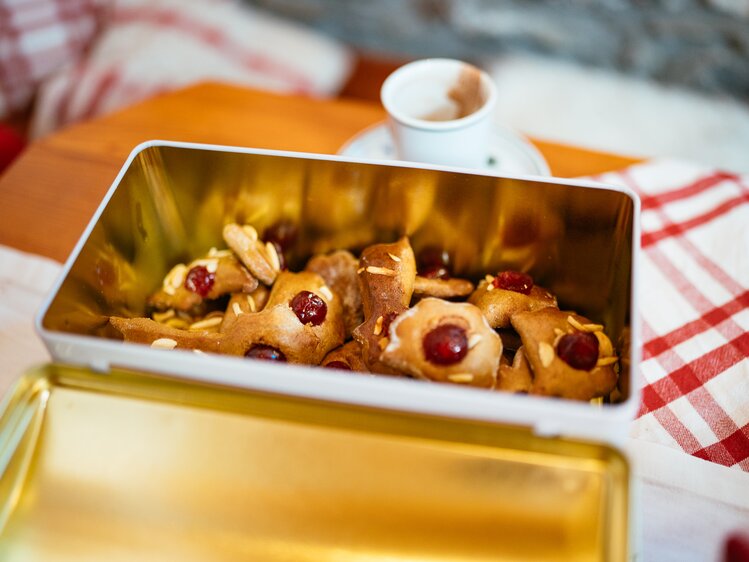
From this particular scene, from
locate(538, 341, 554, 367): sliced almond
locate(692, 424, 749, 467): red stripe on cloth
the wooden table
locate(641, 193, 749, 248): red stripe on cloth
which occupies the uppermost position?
locate(538, 341, 554, 367): sliced almond

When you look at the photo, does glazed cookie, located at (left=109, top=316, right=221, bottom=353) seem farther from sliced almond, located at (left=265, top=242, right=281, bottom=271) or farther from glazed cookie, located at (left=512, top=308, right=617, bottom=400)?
glazed cookie, located at (left=512, top=308, right=617, bottom=400)

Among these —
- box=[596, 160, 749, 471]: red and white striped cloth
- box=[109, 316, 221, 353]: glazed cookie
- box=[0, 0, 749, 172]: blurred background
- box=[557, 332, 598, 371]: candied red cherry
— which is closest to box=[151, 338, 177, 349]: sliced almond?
box=[109, 316, 221, 353]: glazed cookie

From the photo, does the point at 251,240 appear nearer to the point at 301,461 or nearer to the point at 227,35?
the point at 301,461

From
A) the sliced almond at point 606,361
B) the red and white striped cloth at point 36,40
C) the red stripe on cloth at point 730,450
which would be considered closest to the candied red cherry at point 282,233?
the sliced almond at point 606,361

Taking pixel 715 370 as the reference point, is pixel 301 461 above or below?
above

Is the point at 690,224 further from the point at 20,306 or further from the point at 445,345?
the point at 20,306

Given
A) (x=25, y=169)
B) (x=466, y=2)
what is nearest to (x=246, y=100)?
(x=25, y=169)
